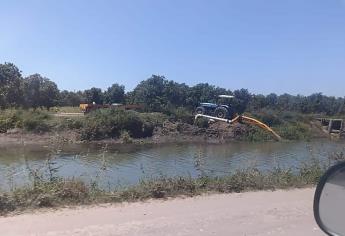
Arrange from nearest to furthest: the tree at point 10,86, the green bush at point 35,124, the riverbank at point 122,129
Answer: the riverbank at point 122,129 → the green bush at point 35,124 → the tree at point 10,86

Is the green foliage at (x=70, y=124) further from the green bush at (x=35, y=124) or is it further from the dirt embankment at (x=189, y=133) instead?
the green bush at (x=35, y=124)

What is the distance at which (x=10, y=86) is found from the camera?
2318 inches

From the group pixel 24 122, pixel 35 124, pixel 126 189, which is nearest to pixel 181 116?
pixel 35 124

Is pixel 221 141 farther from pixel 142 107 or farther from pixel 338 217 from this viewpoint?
pixel 338 217

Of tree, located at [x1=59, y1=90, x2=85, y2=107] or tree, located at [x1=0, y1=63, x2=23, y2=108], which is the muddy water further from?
tree, located at [x1=59, y1=90, x2=85, y2=107]

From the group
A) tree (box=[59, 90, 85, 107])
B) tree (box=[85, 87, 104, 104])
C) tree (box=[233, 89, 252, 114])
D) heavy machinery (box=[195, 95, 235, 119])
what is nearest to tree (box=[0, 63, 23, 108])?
heavy machinery (box=[195, 95, 235, 119])

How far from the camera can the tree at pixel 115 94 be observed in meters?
84.0

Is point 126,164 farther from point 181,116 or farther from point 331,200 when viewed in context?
point 181,116

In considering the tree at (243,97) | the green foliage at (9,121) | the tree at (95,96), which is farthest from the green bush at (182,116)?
the tree at (95,96)

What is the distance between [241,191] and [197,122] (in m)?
37.0

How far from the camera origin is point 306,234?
666cm

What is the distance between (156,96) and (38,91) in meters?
16.0

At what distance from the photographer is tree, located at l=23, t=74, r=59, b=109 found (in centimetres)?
6110

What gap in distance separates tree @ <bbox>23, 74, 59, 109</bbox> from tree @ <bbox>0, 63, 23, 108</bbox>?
107 centimetres
